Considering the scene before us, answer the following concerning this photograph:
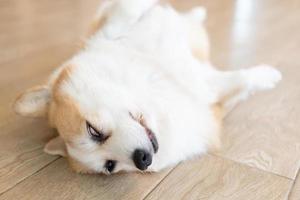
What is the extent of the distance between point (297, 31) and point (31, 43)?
4.82 feet

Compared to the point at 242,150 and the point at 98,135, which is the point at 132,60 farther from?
the point at 242,150

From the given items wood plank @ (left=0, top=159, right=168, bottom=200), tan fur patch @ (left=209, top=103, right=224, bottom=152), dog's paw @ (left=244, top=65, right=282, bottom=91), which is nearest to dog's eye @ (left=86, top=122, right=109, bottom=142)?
wood plank @ (left=0, top=159, right=168, bottom=200)

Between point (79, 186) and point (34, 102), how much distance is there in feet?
0.86

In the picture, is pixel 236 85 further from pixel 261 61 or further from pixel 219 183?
pixel 261 61

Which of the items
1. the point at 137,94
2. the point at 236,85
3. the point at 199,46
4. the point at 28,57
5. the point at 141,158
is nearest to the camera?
the point at 141,158

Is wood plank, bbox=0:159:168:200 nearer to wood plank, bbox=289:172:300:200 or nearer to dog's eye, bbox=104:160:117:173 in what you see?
dog's eye, bbox=104:160:117:173

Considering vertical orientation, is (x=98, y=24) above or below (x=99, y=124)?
above

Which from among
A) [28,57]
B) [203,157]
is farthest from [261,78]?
[28,57]

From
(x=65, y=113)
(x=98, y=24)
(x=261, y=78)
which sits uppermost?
(x=98, y=24)

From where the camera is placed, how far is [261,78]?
4.28 feet

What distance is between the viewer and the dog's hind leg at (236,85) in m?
1.24

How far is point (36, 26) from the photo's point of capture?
2.27 meters

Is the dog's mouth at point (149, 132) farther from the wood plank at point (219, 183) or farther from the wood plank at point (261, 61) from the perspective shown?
the wood plank at point (261, 61)

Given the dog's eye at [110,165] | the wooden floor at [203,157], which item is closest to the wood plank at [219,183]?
the wooden floor at [203,157]
